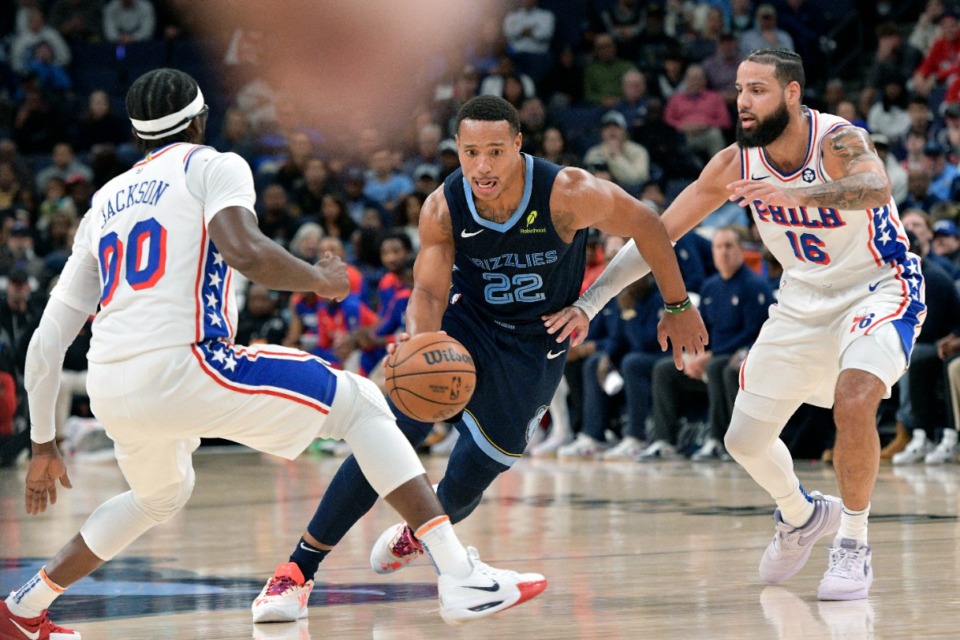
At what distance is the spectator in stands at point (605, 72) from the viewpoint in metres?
15.7

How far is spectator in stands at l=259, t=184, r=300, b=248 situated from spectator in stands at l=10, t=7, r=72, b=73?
13.0 feet

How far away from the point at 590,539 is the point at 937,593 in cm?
211

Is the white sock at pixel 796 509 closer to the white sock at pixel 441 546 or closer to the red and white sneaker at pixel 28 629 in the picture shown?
the white sock at pixel 441 546

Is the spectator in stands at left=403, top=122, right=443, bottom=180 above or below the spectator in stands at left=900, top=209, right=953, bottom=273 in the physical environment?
above

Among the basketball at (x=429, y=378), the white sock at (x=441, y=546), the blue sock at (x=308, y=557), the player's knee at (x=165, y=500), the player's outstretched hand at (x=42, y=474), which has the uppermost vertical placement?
the basketball at (x=429, y=378)

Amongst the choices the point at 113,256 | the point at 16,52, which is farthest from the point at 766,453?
the point at 16,52

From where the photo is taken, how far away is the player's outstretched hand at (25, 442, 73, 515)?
163 inches

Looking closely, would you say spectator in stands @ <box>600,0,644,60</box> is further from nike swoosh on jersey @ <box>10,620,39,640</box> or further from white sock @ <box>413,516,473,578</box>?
nike swoosh on jersey @ <box>10,620,39,640</box>

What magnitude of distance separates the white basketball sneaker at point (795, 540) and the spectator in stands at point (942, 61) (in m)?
9.01

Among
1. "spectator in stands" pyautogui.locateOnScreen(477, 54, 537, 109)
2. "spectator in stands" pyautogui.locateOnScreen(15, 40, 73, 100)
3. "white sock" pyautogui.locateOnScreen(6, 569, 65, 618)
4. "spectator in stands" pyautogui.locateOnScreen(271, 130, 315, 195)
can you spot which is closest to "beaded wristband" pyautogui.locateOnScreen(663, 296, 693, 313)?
"white sock" pyautogui.locateOnScreen(6, 569, 65, 618)

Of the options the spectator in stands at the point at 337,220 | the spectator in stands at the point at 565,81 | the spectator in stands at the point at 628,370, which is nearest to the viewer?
the spectator in stands at the point at 628,370

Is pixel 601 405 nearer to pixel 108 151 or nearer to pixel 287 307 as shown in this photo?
pixel 287 307

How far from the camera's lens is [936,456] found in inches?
396

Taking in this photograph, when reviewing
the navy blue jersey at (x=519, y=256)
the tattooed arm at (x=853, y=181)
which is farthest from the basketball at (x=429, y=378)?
the tattooed arm at (x=853, y=181)
